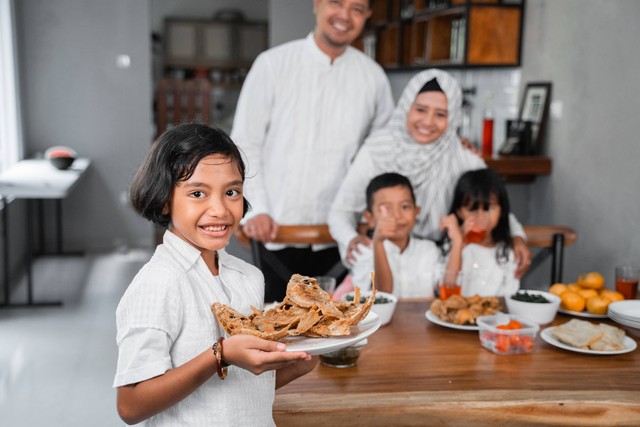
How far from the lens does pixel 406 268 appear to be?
240 cm

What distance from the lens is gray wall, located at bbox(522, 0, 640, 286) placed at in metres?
3.22

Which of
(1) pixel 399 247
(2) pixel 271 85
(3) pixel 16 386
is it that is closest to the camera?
(1) pixel 399 247

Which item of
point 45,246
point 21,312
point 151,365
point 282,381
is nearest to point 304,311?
point 282,381

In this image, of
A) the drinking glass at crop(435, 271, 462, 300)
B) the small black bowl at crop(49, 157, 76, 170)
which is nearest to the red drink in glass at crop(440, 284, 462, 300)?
the drinking glass at crop(435, 271, 462, 300)

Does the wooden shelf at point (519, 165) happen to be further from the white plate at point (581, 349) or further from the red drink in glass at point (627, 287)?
the white plate at point (581, 349)

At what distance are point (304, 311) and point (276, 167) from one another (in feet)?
5.80

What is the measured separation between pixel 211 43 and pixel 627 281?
9063 mm

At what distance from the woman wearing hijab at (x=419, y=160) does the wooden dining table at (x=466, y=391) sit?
3.21 feet

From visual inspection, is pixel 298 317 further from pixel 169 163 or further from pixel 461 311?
pixel 461 311

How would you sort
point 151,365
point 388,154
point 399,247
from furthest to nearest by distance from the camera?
point 388,154 < point 399,247 < point 151,365

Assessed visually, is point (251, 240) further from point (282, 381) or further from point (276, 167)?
point (282, 381)

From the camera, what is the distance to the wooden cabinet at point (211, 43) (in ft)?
34.0

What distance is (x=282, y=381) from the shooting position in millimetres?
1284

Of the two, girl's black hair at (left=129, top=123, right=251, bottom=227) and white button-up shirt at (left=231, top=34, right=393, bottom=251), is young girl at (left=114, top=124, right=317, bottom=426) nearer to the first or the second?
girl's black hair at (left=129, top=123, right=251, bottom=227)
